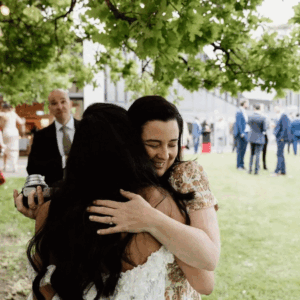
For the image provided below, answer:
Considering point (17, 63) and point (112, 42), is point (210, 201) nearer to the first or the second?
point (112, 42)

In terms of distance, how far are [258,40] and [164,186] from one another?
507cm

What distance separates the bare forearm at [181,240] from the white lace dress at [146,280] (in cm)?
7

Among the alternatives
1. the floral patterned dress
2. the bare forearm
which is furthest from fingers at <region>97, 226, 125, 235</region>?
the floral patterned dress

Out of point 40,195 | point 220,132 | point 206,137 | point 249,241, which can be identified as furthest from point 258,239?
point 206,137

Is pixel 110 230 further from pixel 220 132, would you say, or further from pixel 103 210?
pixel 220 132

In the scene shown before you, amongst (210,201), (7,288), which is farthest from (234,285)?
(210,201)

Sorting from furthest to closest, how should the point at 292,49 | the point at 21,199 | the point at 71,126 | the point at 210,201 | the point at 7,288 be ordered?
the point at 292,49 → the point at 71,126 → the point at 7,288 → the point at 21,199 → the point at 210,201

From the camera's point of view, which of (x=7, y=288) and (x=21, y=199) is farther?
(x=7, y=288)

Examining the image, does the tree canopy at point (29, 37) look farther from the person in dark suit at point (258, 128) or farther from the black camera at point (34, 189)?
the person in dark suit at point (258, 128)

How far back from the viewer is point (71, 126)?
13.6 ft

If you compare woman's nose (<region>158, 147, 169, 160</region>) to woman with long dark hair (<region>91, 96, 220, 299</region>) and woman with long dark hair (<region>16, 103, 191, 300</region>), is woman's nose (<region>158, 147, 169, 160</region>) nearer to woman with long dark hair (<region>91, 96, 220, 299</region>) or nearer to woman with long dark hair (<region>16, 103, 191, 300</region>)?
woman with long dark hair (<region>91, 96, 220, 299</region>)

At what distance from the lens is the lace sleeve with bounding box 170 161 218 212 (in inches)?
52.2

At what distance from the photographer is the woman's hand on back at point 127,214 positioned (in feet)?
3.92

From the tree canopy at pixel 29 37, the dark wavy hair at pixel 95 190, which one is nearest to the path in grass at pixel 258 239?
the dark wavy hair at pixel 95 190
